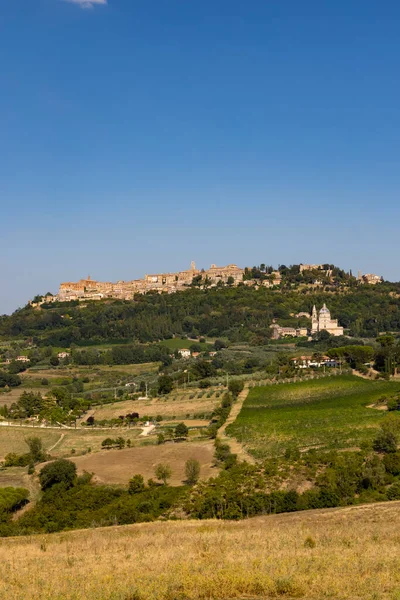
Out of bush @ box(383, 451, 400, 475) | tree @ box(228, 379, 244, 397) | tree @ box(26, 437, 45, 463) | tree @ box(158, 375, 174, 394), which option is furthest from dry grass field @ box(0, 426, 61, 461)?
bush @ box(383, 451, 400, 475)

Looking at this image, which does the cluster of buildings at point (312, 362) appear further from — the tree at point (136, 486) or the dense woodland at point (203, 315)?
the tree at point (136, 486)

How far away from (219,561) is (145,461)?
23666 mm

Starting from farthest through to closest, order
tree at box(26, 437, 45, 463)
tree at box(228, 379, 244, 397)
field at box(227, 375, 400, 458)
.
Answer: tree at box(228, 379, 244, 397)
tree at box(26, 437, 45, 463)
field at box(227, 375, 400, 458)

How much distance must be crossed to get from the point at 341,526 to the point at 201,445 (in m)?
21.5

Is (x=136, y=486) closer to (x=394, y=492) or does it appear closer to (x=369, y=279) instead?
(x=394, y=492)

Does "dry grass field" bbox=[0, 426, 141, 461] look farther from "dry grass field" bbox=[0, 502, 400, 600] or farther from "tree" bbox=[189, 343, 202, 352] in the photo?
"tree" bbox=[189, 343, 202, 352]

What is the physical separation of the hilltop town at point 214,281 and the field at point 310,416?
87.6 metres

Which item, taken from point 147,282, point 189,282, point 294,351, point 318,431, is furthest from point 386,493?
point 147,282

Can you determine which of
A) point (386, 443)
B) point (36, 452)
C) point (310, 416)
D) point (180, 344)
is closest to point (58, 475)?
point (36, 452)

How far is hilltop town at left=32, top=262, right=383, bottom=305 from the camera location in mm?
149375

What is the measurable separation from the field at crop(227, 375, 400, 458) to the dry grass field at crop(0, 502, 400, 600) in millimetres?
15393

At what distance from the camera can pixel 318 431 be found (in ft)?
129

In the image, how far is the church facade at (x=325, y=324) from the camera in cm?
11144

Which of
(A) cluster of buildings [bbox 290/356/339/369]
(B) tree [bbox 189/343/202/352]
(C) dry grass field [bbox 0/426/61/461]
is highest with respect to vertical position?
(B) tree [bbox 189/343/202/352]
